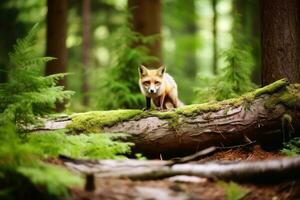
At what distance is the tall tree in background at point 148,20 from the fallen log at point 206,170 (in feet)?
27.4

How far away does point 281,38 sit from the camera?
8.17 m

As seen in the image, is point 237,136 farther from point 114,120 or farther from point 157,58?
point 157,58

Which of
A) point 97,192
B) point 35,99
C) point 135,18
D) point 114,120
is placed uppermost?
point 135,18

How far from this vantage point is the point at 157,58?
1268 centimetres

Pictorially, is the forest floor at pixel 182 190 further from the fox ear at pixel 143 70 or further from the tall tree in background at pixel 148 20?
the tall tree in background at pixel 148 20

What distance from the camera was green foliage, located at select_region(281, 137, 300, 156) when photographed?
22.0 feet

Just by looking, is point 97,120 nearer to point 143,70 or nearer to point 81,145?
point 81,145

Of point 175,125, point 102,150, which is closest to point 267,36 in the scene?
point 175,125

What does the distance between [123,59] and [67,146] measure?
6438mm

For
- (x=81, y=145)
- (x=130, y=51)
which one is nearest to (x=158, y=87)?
(x=81, y=145)

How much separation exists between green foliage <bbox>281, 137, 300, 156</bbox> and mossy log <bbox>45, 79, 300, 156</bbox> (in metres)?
0.20

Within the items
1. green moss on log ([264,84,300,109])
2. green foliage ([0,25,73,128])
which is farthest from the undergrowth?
green moss on log ([264,84,300,109])

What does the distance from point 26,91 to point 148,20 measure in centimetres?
740

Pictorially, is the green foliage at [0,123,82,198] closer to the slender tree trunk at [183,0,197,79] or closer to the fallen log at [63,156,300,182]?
the fallen log at [63,156,300,182]
